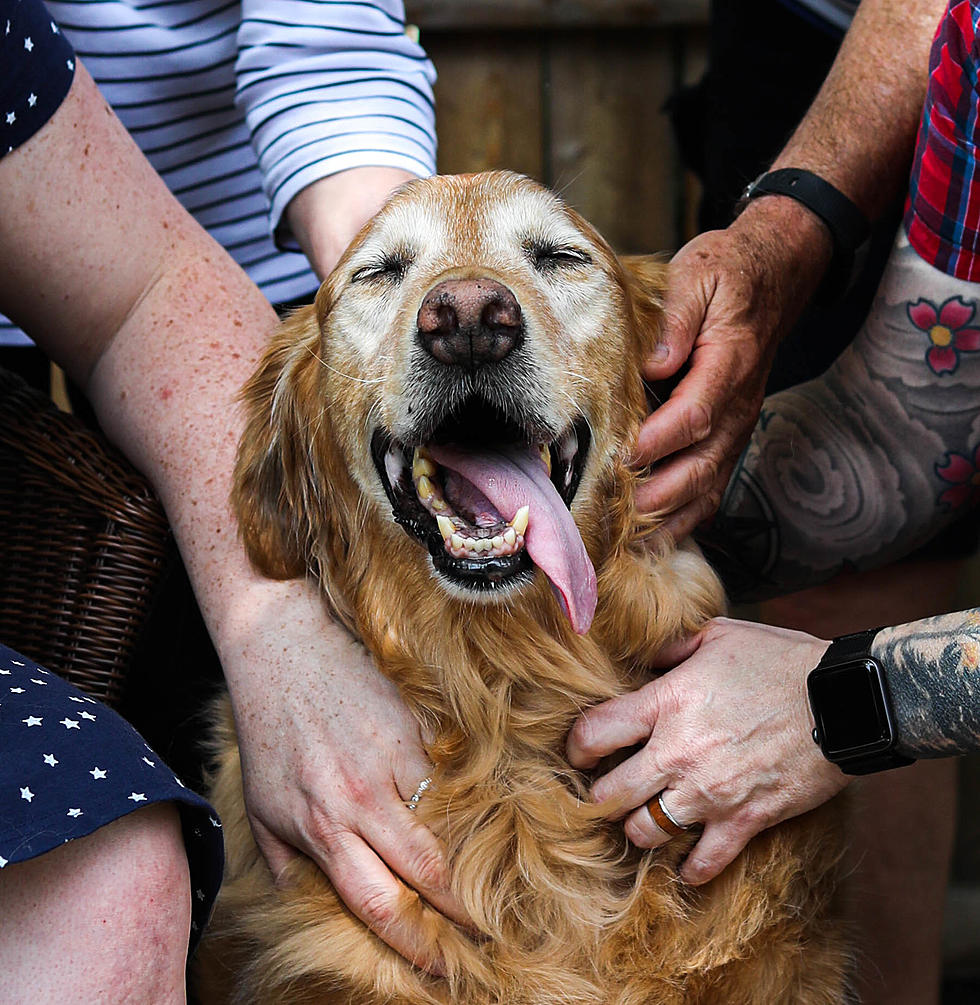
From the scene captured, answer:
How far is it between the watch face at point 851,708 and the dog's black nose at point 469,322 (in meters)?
0.52

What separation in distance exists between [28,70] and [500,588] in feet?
2.88

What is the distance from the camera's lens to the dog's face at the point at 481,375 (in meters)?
1.39

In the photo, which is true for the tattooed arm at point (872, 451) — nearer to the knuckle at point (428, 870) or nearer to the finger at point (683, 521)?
the finger at point (683, 521)

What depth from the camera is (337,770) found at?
4.77ft

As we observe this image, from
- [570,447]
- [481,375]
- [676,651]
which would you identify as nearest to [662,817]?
[676,651]

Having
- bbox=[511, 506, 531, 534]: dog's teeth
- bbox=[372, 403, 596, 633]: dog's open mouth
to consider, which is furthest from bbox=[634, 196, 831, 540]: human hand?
bbox=[511, 506, 531, 534]: dog's teeth

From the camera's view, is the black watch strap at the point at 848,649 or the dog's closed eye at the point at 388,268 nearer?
the black watch strap at the point at 848,649

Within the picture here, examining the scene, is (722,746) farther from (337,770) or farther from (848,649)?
(337,770)

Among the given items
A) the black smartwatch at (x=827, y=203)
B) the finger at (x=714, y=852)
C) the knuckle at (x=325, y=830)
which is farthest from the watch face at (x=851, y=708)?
the black smartwatch at (x=827, y=203)

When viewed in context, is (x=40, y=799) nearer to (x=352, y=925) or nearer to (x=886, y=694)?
(x=352, y=925)

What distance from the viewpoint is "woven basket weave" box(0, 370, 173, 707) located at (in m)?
1.61

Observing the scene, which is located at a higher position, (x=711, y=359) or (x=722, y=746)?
(x=711, y=359)

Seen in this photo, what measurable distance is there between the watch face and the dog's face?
0.28 m

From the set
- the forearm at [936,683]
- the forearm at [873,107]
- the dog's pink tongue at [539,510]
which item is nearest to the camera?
the forearm at [936,683]
